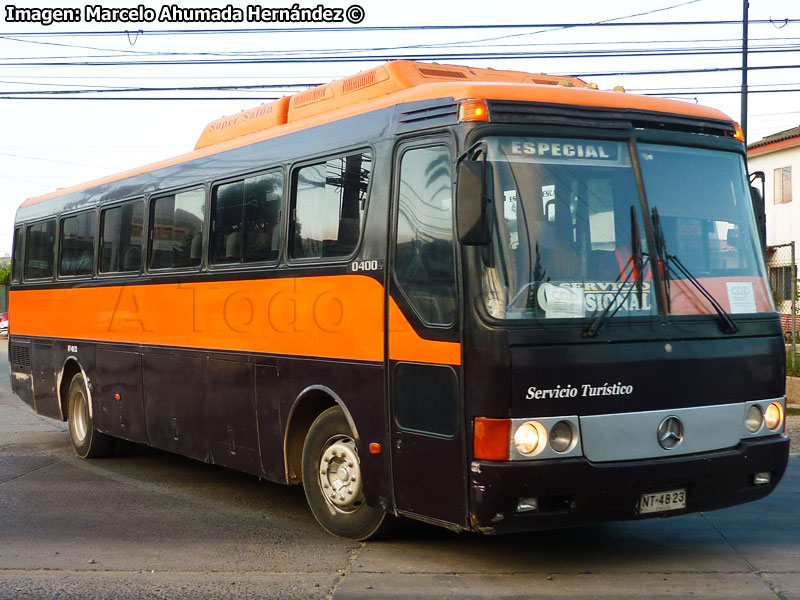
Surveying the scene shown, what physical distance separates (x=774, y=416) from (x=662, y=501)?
3.58 ft

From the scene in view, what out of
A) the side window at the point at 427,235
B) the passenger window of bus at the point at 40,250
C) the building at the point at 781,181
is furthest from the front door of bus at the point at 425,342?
the building at the point at 781,181

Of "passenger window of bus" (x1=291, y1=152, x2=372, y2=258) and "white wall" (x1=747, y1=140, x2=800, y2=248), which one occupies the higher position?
"white wall" (x1=747, y1=140, x2=800, y2=248)

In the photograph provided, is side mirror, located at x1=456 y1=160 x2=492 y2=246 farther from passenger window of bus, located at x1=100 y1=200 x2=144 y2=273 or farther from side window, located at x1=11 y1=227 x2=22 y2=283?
side window, located at x1=11 y1=227 x2=22 y2=283

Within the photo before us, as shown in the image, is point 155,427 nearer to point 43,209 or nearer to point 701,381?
point 43,209

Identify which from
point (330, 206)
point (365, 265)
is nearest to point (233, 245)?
point (330, 206)

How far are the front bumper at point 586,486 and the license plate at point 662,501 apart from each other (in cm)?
4

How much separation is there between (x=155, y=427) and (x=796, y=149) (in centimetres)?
2995

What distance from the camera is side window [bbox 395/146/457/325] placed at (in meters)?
6.51

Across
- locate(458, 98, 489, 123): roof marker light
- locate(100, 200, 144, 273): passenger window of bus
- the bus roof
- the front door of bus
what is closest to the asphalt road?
the front door of bus

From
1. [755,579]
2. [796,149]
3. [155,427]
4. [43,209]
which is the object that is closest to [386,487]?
[755,579]

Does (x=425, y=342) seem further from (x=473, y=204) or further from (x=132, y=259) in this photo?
(x=132, y=259)

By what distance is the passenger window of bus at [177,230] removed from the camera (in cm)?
971

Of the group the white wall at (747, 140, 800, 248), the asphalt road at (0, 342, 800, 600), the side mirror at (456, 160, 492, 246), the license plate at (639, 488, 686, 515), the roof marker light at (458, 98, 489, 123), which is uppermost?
the white wall at (747, 140, 800, 248)

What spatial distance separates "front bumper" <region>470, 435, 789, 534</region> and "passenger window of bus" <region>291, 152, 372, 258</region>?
213cm
